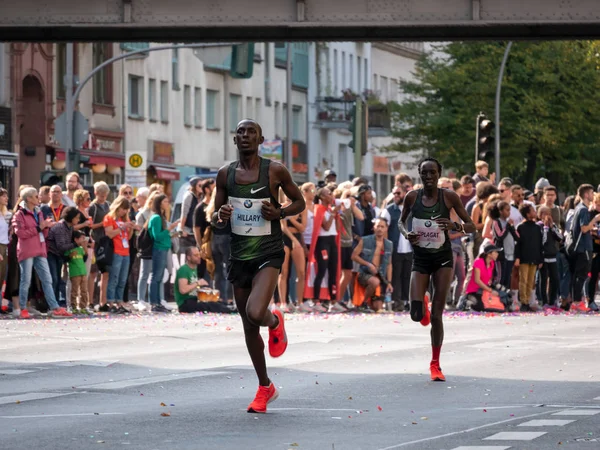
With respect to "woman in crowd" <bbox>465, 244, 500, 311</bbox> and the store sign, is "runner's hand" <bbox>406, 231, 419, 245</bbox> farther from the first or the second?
the store sign

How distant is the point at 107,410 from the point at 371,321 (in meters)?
12.8

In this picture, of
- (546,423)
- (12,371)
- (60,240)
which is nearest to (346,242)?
(60,240)

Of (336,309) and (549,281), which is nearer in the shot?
(336,309)

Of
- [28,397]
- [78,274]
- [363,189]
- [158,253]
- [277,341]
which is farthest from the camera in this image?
[363,189]

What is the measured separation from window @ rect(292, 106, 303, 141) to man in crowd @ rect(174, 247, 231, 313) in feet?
168

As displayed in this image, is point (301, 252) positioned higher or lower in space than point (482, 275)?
higher

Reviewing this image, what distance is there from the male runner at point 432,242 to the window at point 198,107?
51045 mm

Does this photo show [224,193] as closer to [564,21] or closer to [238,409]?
[238,409]

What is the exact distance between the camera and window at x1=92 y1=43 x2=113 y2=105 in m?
55.8

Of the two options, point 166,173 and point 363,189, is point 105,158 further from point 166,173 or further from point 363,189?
point 363,189

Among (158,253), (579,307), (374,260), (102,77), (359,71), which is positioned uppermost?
(359,71)

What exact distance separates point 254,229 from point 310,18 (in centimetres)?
1216

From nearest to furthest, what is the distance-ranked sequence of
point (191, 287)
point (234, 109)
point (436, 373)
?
point (436, 373) → point (191, 287) → point (234, 109)

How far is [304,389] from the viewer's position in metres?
14.1
